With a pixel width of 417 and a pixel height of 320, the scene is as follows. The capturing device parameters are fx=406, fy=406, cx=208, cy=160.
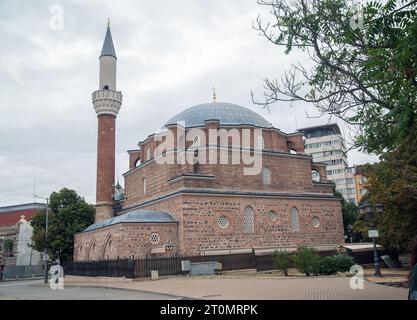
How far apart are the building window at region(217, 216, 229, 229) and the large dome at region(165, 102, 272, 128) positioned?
7270mm

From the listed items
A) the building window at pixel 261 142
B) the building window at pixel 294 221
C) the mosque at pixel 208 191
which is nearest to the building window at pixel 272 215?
the mosque at pixel 208 191

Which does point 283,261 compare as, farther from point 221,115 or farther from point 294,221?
point 221,115

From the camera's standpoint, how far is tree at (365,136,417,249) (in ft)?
52.2

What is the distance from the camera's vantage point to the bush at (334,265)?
658 inches

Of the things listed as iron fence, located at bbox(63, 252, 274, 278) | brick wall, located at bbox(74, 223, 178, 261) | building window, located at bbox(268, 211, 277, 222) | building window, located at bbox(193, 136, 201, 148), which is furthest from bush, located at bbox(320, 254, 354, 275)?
building window, located at bbox(193, 136, 201, 148)

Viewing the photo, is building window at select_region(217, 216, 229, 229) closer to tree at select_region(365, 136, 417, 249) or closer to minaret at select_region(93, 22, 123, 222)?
tree at select_region(365, 136, 417, 249)

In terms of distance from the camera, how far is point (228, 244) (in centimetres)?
2336

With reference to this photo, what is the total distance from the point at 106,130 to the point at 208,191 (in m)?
10.9

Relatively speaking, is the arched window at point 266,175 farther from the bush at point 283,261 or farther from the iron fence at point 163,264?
the bush at point 283,261

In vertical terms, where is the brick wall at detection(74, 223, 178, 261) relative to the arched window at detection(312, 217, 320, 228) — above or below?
below

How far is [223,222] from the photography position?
23.7 metres

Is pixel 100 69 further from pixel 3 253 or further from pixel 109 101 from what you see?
pixel 3 253

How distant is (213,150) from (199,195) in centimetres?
337

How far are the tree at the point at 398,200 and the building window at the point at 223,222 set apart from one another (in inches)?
323
